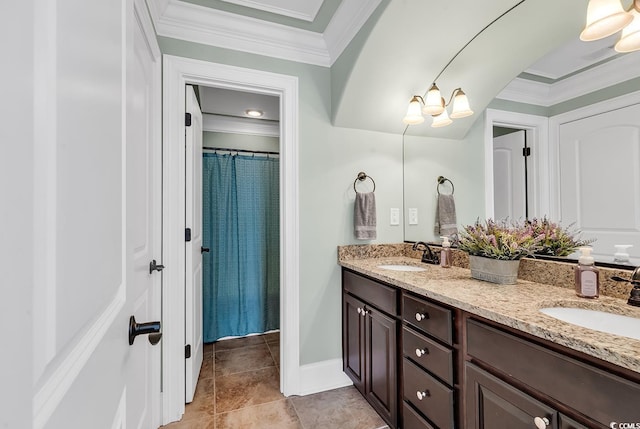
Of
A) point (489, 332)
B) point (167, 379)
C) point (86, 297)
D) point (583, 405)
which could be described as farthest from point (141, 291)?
point (583, 405)

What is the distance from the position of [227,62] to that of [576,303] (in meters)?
2.14

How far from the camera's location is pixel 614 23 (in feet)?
3.44

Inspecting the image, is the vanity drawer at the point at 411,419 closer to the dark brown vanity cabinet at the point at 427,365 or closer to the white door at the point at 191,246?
the dark brown vanity cabinet at the point at 427,365

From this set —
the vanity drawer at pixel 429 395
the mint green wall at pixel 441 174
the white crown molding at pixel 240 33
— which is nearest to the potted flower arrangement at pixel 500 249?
the mint green wall at pixel 441 174

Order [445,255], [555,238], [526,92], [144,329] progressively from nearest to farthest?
[144,329] < [555,238] < [526,92] < [445,255]

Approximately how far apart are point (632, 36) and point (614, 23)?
0.08 meters

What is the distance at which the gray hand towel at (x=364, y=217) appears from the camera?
2082 mm

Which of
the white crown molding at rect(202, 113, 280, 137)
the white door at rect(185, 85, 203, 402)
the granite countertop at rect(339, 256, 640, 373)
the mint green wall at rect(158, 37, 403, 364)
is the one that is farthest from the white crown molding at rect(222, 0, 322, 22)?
the granite countertop at rect(339, 256, 640, 373)

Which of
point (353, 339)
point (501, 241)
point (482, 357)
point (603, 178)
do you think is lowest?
point (353, 339)

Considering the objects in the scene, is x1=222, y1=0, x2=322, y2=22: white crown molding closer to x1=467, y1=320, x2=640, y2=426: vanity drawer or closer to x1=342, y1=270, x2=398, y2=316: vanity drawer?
x1=342, y1=270, x2=398, y2=316: vanity drawer

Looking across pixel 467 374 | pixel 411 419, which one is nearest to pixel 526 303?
pixel 467 374

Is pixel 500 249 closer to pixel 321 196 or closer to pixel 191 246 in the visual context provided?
pixel 321 196

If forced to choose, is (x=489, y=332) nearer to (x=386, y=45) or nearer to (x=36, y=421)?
(x=36, y=421)

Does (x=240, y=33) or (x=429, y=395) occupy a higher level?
(x=240, y=33)
